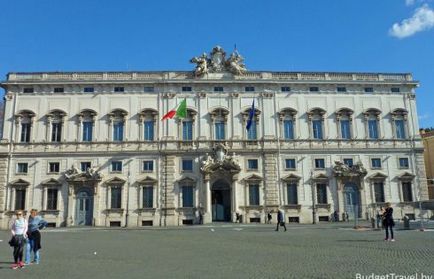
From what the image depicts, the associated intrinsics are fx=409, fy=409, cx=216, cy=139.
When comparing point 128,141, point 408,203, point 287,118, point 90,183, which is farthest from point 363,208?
point 90,183

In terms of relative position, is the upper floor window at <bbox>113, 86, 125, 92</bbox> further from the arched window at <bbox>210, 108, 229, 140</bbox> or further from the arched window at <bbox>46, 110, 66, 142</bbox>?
the arched window at <bbox>210, 108, 229, 140</bbox>

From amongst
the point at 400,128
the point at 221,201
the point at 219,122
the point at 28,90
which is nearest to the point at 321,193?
the point at 221,201

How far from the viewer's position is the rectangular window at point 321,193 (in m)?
43.9

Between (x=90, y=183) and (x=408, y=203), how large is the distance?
3411cm

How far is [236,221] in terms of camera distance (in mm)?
42156

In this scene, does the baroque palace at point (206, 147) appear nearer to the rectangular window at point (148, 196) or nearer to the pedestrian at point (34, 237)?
the rectangular window at point (148, 196)

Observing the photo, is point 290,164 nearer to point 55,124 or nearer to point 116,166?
point 116,166

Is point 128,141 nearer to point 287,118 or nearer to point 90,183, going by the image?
point 90,183

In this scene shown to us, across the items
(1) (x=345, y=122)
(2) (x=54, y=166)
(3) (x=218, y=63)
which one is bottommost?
(2) (x=54, y=166)

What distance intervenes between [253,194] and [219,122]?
8656 mm

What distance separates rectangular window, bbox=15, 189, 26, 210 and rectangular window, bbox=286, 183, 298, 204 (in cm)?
2767

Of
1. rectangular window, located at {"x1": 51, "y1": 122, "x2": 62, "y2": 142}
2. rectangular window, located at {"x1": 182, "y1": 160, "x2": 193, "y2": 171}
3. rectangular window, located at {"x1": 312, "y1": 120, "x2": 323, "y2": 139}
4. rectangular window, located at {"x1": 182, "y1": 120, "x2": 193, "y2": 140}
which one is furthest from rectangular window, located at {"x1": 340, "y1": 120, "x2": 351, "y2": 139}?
rectangular window, located at {"x1": 51, "y1": 122, "x2": 62, "y2": 142}

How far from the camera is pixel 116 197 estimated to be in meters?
42.9

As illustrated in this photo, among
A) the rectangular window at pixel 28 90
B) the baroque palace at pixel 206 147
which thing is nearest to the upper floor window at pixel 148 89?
the baroque palace at pixel 206 147
